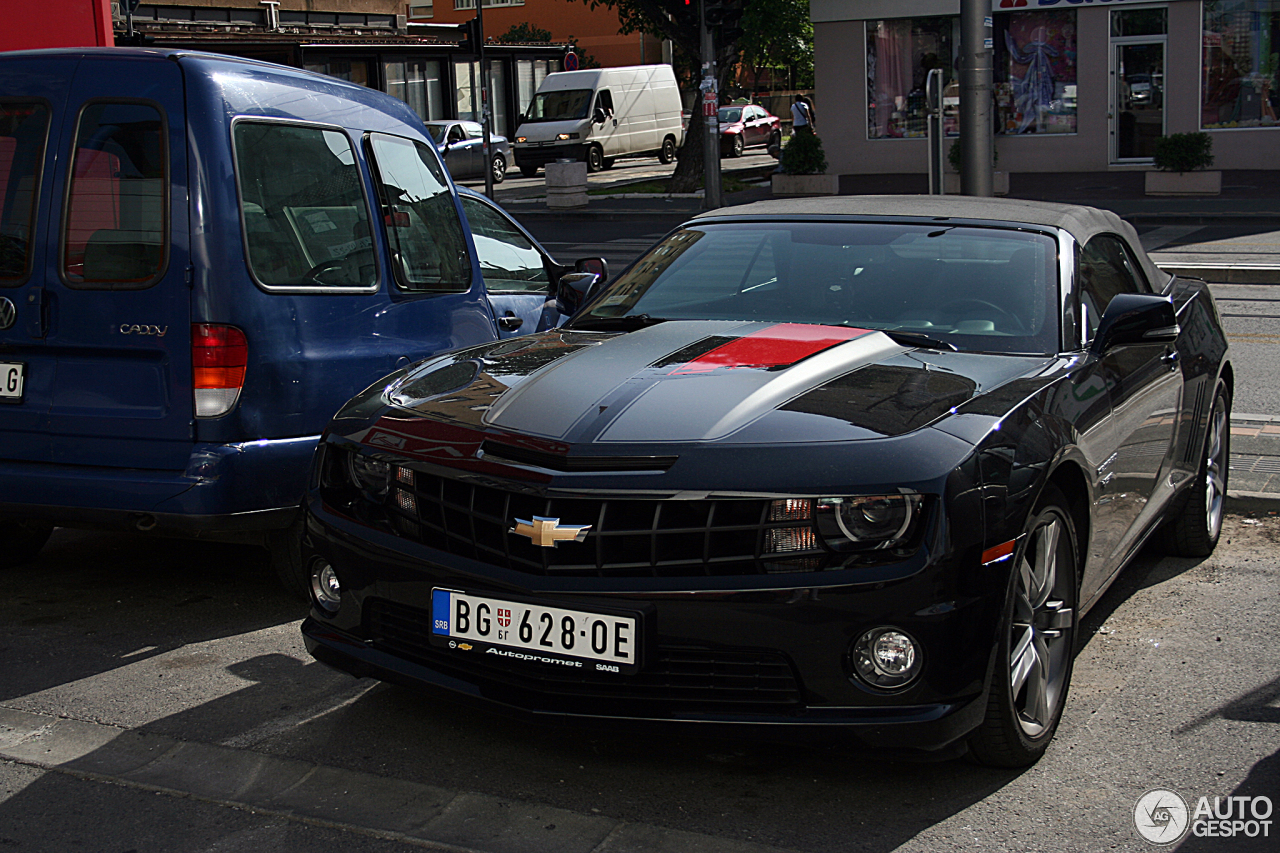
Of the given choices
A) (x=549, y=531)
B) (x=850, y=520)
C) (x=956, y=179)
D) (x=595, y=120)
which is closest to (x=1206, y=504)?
(x=850, y=520)

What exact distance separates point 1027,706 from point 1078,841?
1.60 ft

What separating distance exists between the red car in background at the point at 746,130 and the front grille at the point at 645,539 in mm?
38124

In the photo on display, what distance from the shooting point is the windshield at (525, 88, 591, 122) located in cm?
3756

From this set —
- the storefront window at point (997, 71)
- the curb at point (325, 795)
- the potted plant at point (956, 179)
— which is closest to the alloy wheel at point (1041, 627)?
the curb at point (325, 795)

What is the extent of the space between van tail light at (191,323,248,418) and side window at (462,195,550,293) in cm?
237

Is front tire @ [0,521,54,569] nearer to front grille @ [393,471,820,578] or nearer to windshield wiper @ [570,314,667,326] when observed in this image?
windshield wiper @ [570,314,667,326]

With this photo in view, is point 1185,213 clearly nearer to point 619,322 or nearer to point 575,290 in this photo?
point 575,290

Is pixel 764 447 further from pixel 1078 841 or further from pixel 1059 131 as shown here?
pixel 1059 131

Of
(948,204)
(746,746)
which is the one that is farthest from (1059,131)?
(746,746)

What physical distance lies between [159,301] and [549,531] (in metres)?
2.12

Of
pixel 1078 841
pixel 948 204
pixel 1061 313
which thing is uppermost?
pixel 948 204

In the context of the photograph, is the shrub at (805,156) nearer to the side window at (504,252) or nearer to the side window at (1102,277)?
the side window at (504,252)

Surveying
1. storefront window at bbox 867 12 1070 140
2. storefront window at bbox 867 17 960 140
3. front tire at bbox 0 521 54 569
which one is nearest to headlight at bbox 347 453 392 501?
front tire at bbox 0 521 54 569

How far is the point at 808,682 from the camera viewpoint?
315cm
